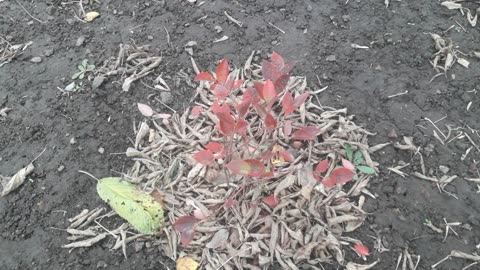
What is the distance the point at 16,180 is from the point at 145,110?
2.33 ft

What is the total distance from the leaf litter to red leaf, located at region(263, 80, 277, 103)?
104 millimetres

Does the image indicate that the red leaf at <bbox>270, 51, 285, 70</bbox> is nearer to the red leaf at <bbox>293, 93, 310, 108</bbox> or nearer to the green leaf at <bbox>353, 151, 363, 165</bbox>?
the red leaf at <bbox>293, 93, 310, 108</bbox>

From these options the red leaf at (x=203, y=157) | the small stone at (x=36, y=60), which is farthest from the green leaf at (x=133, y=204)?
the small stone at (x=36, y=60)

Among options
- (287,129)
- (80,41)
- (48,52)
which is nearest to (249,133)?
(287,129)

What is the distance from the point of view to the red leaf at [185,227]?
1.64 meters

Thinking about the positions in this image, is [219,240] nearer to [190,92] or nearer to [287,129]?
[287,129]

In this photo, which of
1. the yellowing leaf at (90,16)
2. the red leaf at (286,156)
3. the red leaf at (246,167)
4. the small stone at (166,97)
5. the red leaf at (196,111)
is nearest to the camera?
the red leaf at (246,167)

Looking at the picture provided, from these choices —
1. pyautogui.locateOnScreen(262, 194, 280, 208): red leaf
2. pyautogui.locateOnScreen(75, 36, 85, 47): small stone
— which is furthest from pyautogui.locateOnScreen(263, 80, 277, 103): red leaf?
pyautogui.locateOnScreen(75, 36, 85, 47): small stone

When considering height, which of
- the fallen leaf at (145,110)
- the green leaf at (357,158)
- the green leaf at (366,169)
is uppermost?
the fallen leaf at (145,110)

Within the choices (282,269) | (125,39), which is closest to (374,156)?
(282,269)

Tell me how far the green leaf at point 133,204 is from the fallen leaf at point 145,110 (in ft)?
1.37

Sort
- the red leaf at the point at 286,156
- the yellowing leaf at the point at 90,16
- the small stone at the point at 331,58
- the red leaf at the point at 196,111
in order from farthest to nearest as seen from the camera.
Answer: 1. the yellowing leaf at the point at 90,16
2. the small stone at the point at 331,58
3. the red leaf at the point at 196,111
4. the red leaf at the point at 286,156

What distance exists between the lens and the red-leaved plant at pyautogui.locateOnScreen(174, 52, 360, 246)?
63.1 inches

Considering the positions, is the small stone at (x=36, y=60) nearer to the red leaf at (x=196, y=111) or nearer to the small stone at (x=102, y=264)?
the red leaf at (x=196, y=111)
